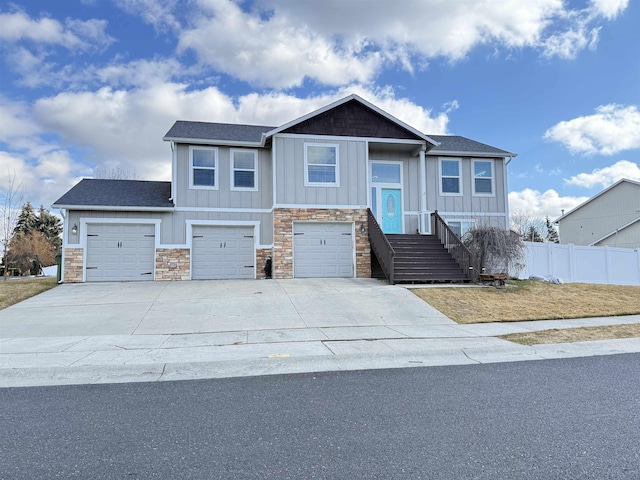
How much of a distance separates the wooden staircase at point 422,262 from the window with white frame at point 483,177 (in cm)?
380

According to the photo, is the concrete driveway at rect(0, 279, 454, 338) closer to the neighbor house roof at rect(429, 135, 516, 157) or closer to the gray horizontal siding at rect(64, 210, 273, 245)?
the gray horizontal siding at rect(64, 210, 273, 245)

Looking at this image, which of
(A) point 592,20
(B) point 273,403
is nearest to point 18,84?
(B) point 273,403

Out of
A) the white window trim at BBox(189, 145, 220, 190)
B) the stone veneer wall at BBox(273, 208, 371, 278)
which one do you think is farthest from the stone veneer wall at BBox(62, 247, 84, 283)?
the stone veneer wall at BBox(273, 208, 371, 278)

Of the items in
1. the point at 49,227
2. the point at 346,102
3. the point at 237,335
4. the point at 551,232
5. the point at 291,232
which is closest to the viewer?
the point at 237,335

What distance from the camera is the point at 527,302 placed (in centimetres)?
1163

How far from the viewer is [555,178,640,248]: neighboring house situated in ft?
94.0

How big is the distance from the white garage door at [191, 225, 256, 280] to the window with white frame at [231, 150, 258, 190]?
5.57 ft

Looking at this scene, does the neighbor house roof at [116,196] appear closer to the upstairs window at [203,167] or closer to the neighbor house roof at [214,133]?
the upstairs window at [203,167]

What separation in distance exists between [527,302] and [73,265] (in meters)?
14.9

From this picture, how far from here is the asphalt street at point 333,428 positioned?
2867 millimetres

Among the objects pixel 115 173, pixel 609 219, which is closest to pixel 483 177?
pixel 609 219

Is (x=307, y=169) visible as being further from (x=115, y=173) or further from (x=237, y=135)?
(x=115, y=173)

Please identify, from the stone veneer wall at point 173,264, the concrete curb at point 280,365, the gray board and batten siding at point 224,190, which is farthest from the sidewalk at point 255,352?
the gray board and batten siding at point 224,190

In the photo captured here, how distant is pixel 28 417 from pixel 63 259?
12.7 metres
